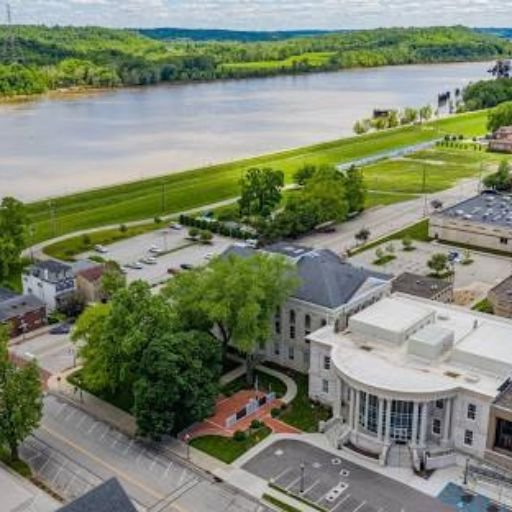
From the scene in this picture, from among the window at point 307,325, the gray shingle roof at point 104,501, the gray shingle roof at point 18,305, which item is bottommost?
the gray shingle roof at point 18,305

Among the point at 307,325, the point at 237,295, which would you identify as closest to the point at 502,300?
the point at 307,325

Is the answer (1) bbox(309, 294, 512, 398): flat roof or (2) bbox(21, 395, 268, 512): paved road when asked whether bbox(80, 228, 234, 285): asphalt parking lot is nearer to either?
(2) bbox(21, 395, 268, 512): paved road

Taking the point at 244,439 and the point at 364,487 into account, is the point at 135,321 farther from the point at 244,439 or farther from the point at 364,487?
the point at 364,487

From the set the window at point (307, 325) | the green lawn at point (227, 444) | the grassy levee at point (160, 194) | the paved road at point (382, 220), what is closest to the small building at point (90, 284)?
the window at point (307, 325)

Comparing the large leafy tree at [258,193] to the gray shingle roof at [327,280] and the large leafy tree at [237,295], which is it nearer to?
the gray shingle roof at [327,280]

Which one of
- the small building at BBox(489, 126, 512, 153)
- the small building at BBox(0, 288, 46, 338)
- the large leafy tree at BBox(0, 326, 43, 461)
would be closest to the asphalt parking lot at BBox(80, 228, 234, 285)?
the small building at BBox(0, 288, 46, 338)

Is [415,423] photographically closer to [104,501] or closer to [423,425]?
[423,425]

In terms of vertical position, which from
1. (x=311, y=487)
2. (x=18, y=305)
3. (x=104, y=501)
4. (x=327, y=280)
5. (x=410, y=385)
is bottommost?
(x=311, y=487)
